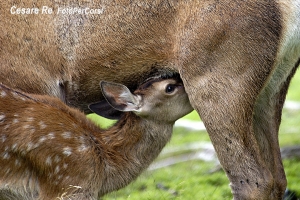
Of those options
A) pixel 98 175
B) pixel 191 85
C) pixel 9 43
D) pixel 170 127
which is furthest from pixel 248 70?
pixel 9 43

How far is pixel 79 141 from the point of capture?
22.1 ft

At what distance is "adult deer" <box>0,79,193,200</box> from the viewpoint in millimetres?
6520

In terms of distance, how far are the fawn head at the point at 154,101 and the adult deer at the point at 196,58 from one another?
0.38 ft

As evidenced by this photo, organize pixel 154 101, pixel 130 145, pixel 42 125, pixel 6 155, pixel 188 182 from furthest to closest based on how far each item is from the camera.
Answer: pixel 188 182, pixel 154 101, pixel 130 145, pixel 42 125, pixel 6 155

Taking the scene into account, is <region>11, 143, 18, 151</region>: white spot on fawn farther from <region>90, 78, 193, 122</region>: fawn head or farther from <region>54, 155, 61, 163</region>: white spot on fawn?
<region>90, 78, 193, 122</region>: fawn head

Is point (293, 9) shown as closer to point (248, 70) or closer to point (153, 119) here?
point (248, 70)

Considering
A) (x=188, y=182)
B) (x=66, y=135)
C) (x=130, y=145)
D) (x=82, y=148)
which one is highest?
(x=66, y=135)

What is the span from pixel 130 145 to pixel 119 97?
0.42 m

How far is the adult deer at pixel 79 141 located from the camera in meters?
6.52

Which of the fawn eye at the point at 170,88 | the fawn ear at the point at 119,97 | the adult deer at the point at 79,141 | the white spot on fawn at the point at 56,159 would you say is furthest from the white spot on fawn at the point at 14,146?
the fawn eye at the point at 170,88

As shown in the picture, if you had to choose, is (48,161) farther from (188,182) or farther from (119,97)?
(188,182)

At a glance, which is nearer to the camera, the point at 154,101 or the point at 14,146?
the point at 14,146

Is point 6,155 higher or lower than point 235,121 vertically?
higher

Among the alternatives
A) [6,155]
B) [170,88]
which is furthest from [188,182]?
[6,155]
